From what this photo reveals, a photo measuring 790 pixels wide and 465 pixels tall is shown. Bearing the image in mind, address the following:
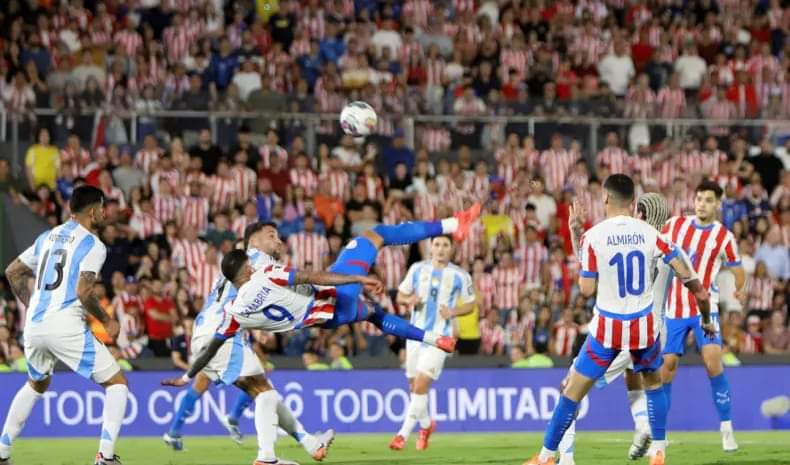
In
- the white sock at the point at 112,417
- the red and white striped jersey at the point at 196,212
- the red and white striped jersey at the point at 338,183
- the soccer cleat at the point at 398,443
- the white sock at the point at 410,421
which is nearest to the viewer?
the white sock at the point at 112,417

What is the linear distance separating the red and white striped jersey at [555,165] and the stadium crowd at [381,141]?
0.12ft

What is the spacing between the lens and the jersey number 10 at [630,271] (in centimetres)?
1172

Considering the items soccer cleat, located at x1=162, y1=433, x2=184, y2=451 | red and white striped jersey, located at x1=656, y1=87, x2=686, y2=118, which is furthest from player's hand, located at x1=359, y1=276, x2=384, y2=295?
red and white striped jersey, located at x1=656, y1=87, x2=686, y2=118

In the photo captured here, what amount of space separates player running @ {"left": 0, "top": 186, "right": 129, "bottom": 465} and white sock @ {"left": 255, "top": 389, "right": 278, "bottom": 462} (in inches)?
46.4

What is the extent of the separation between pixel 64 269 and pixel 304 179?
1153 centimetres

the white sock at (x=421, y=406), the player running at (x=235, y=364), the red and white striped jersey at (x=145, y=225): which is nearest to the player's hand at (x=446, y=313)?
the white sock at (x=421, y=406)

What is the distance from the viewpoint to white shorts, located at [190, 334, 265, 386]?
1426 centimetres

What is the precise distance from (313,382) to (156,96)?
655 cm

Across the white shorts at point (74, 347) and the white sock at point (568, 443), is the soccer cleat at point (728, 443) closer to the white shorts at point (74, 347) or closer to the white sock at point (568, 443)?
the white sock at point (568, 443)

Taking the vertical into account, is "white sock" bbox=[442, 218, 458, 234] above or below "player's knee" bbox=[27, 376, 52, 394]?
above

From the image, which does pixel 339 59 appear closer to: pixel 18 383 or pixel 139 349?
pixel 139 349

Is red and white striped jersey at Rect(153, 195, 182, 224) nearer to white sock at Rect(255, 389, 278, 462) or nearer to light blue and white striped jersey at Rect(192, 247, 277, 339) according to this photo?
light blue and white striped jersey at Rect(192, 247, 277, 339)

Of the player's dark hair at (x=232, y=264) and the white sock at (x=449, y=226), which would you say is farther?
the white sock at (x=449, y=226)

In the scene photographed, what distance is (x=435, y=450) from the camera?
16516 mm
